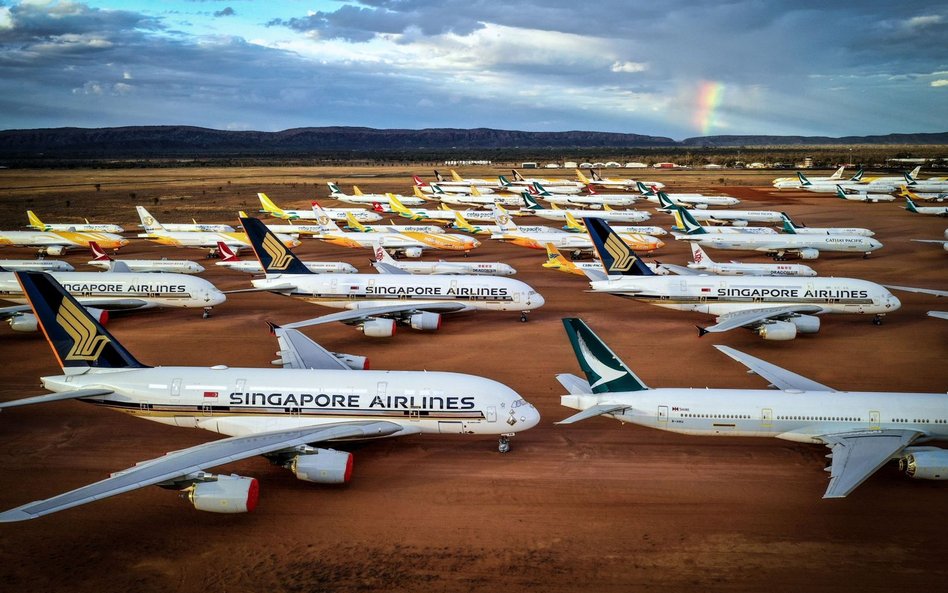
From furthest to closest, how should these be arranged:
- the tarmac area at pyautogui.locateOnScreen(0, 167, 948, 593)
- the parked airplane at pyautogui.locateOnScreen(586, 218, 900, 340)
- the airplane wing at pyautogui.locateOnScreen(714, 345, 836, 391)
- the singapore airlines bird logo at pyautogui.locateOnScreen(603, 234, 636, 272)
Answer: the singapore airlines bird logo at pyautogui.locateOnScreen(603, 234, 636, 272), the parked airplane at pyautogui.locateOnScreen(586, 218, 900, 340), the airplane wing at pyautogui.locateOnScreen(714, 345, 836, 391), the tarmac area at pyautogui.locateOnScreen(0, 167, 948, 593)

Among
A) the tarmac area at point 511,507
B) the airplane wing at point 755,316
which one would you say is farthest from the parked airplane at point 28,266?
the airplane wing at point 755,316

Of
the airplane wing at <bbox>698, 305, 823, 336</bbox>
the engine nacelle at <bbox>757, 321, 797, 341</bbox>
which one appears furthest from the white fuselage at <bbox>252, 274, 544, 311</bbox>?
the engine nacelle at <bbox>757, 321, 797, 341</bbox>

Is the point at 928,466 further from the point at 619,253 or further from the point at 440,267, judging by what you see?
the point at 440,267

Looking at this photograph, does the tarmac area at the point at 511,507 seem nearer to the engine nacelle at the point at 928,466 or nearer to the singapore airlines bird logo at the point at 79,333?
the engine nacelle at the point at 928,466

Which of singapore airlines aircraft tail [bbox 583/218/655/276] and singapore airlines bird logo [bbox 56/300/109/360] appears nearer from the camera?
singapore airlines bird logo [bbox 56/300/109/360]

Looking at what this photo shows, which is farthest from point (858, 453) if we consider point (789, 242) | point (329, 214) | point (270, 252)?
point (329, 214)

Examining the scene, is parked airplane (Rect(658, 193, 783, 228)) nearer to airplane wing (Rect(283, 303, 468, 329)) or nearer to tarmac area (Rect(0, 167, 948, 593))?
tarmac area (Rect(0, 167, 948, 593))

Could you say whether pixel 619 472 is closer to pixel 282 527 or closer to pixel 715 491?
pixel 715 491

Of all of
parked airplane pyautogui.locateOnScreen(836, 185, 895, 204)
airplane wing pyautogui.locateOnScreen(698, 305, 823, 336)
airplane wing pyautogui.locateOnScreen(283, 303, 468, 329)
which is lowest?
airplane wing pyautogui.locateOnScreen(283, 303, 468, 329)
